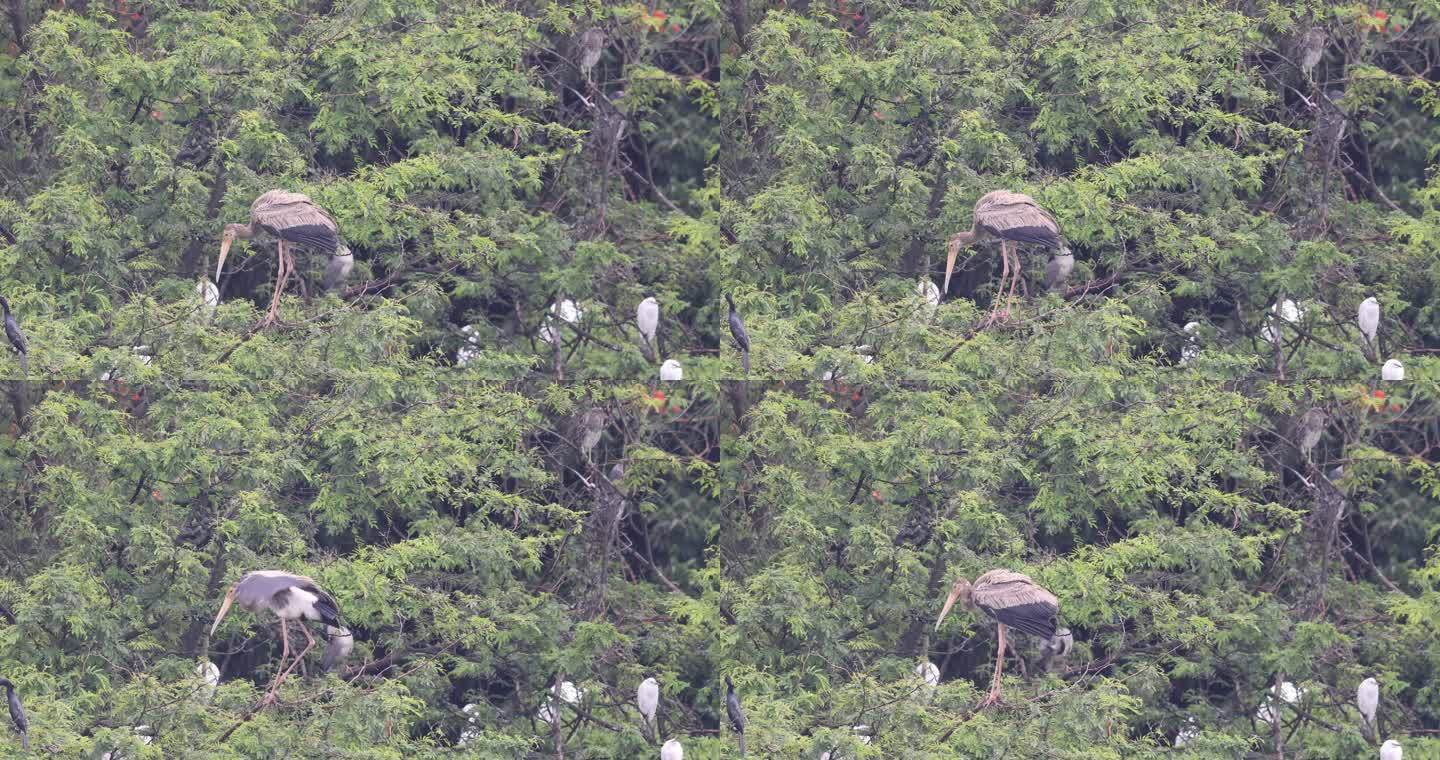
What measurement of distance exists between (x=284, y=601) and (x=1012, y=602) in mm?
1896

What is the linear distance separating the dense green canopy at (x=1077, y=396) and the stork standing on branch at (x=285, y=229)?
112 centimetres

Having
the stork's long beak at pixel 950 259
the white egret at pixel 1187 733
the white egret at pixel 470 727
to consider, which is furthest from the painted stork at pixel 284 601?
the white egret at pixel 1187 733

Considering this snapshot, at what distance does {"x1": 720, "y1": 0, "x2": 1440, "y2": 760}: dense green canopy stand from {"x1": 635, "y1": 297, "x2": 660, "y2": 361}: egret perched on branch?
0.76 ft

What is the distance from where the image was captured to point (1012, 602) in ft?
16.5

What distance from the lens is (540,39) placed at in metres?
5.41

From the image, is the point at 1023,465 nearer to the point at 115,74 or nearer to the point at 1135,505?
the point at 1135,505

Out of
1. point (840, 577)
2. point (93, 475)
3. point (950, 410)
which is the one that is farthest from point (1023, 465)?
point (93, 475)

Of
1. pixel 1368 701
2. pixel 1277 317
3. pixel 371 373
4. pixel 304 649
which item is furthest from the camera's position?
pixel 1277 317

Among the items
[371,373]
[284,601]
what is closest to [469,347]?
[371,373]

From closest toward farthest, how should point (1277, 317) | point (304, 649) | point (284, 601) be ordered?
1. point (284, 601)
2. point (304, 649)
3. point (1277, 317)

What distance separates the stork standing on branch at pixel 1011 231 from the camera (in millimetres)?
5176

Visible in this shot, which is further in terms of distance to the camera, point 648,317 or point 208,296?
point 648,317

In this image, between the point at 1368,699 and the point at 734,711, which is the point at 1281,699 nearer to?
the point at 1368,699

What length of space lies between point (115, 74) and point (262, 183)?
0.49 meters
